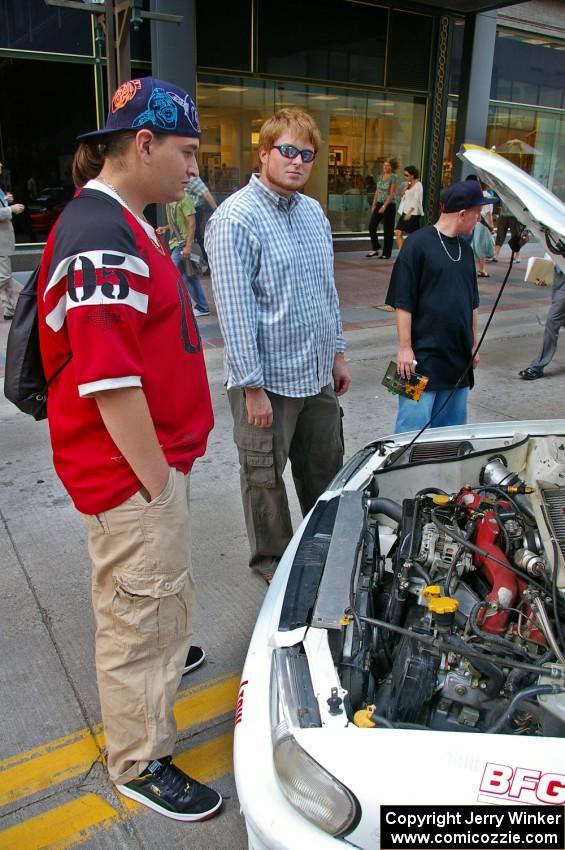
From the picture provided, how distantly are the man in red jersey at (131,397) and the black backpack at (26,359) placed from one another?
99 mm

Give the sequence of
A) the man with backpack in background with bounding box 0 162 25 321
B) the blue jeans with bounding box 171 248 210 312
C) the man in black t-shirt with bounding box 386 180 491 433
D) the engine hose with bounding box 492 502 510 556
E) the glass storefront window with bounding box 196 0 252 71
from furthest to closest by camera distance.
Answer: the glass storefront window with bounding box 196 0 252 71, the blue jeans with bounding box 171 248 210 312, the man with backpack in background with bounding box 0 162 25 321, the man in black t-shirt with bounding box 386 180 491 433, the engine hose with bounding box 492 502 510 556

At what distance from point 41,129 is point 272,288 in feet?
33.7

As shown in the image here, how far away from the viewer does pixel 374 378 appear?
7.17 metres

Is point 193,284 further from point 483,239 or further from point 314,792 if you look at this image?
point 314,792

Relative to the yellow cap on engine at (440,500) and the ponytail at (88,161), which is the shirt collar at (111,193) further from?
the yellow cap on engine at (440,500)

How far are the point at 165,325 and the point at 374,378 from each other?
5.36 meters

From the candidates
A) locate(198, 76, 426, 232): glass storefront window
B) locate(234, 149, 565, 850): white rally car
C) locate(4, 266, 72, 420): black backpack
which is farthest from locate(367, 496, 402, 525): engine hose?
locate(198, 76, 426, 232): glass storefront window

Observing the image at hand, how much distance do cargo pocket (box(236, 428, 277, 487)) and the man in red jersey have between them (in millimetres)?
903

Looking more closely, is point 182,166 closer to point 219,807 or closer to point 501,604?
point 501,604

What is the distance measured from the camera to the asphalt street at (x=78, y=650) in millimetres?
2283

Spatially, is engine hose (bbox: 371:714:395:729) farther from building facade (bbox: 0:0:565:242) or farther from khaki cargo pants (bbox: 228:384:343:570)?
building facade (bbox: 0:0:565:242)

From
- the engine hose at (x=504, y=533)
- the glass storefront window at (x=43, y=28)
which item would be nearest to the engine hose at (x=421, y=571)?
the engine hose at (x=504, y=533)

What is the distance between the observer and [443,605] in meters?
2.00

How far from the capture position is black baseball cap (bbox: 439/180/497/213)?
3.59 m
